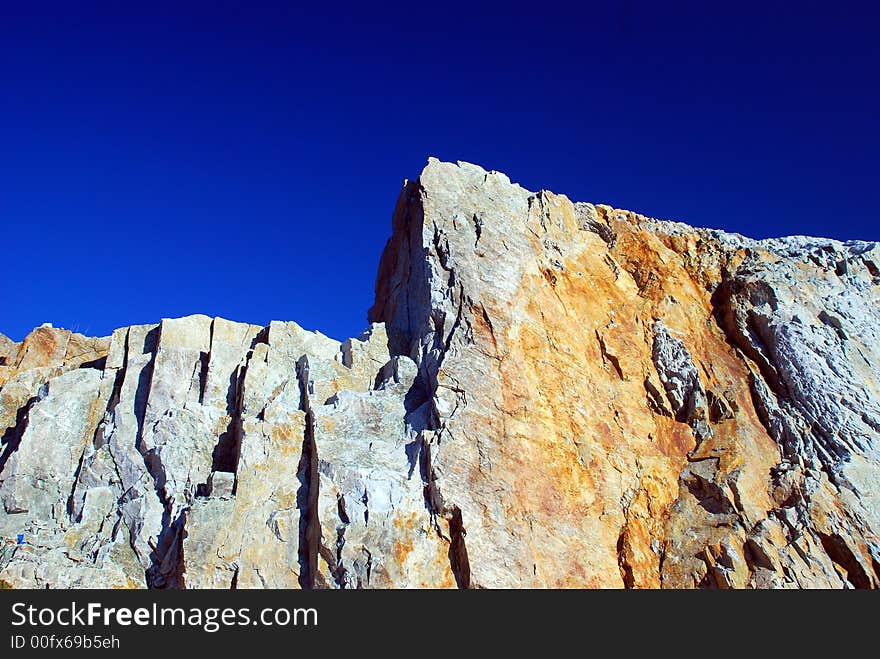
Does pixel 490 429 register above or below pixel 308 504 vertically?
above

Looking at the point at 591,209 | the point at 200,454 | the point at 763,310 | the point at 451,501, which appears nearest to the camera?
the point at 451,501

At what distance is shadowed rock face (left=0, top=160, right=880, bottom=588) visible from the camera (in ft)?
84.9

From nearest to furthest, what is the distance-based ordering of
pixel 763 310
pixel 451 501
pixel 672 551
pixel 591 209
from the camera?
pixel 451 501 → pixel 672 551 → pixel 763 310 → pixel 591 209

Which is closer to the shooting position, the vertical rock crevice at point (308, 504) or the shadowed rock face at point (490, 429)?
the vertical rock crevice at point (308, 504)

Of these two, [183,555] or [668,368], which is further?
[668,368]

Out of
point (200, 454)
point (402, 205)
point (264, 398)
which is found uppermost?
point (402, 205)

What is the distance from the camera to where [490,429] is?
27.6 metres

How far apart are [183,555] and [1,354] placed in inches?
919

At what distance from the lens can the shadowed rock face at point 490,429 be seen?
2589cm

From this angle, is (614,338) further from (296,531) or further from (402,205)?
(296,531)

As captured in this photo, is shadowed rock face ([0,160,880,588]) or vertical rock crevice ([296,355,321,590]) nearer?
vertical rock crevice ([296,355,321,590])

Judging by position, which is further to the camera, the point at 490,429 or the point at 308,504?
the point at 490,429

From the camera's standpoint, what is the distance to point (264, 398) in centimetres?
3144

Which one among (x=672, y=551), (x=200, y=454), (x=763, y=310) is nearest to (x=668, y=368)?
(x=763, y=310)
